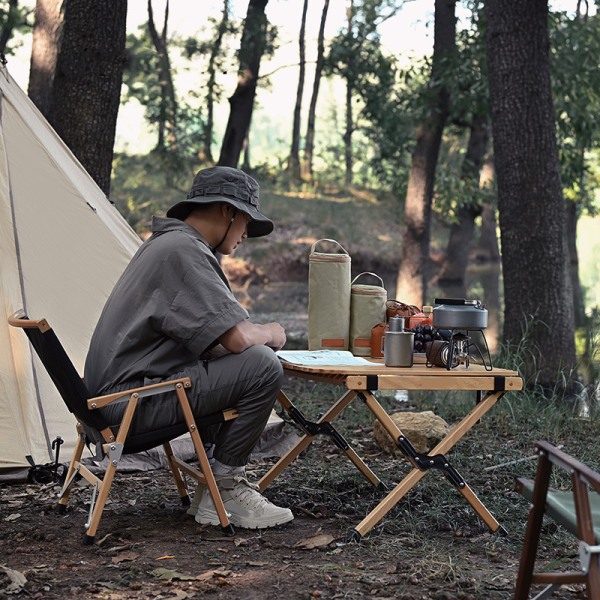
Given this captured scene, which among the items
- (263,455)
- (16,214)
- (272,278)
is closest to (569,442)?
(263,455)

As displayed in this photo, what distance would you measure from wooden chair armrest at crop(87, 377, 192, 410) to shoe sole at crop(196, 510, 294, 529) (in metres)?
0.59

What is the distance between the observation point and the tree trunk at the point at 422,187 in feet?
37.2

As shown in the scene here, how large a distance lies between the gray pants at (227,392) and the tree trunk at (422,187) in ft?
25.3

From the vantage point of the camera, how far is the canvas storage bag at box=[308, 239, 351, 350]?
12.9 feet

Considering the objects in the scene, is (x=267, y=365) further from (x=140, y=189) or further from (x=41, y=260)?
(x=140, y=189)

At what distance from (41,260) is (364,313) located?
178cm

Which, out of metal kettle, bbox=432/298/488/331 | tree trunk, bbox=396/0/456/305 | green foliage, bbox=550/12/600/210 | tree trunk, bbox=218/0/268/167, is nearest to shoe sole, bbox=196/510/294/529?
metal kettle, bbox=432/298/488/331

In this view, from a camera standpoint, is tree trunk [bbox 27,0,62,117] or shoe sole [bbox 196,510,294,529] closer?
shoe sole [bbox 196,510,294,529]

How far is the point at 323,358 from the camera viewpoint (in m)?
3.81

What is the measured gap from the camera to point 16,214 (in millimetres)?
4867

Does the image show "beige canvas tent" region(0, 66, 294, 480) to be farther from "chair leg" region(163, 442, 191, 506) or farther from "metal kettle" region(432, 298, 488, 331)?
"metal kettle" region(432, 298, 488, 331)

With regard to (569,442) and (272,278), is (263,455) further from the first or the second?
(272,278)

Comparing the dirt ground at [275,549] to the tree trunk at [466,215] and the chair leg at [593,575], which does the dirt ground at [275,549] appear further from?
the tree trunk at [466,215]

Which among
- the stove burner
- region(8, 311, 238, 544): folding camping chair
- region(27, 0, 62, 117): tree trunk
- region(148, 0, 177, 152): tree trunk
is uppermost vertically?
region(148, 0, 177, 152): tree trunk
